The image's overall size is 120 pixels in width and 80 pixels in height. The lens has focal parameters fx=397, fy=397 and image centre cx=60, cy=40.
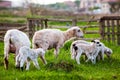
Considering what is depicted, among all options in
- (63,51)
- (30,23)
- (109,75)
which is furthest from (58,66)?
(30,23)

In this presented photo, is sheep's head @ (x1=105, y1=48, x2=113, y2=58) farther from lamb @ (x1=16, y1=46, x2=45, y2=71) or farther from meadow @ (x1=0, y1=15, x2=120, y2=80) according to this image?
lamb @ (x1=16, y1=46, x2=45, y2=71)

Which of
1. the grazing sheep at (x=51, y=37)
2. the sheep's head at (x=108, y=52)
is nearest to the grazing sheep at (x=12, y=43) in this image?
the grazing sheep at (x=51, y=37)

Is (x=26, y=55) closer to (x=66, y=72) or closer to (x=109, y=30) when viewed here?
(x=66, y=72)

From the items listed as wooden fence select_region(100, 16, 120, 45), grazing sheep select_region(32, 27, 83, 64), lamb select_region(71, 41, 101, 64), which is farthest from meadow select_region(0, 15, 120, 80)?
wooden fence select_region(100, 16, 120, 45)

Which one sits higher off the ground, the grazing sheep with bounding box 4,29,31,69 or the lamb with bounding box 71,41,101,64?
the grazing sheep with bounding box 4,29,31,69

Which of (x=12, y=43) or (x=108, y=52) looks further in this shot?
(x=108, y=52)

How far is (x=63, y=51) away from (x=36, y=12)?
48881 mm

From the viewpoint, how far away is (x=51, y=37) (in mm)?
14523

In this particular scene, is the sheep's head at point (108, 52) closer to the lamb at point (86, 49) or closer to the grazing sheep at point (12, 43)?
the lamb at point (86, 49)

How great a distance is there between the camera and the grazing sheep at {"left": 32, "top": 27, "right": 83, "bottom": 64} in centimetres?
1408

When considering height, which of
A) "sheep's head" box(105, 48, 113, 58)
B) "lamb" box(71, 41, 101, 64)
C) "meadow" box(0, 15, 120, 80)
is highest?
"lamb" box(71, 41, 101, 64)

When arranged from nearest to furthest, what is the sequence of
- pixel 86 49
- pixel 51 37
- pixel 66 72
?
pixel 66 72, pixel 86 49, pixel 51 37

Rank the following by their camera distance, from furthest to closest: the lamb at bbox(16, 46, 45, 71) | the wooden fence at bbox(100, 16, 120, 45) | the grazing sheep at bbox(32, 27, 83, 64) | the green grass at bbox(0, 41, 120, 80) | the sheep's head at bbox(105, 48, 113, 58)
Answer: the wooden fence at bbox(100, 16, 120, 45) → the sheep's head at bbox(105, 48, 113, 58) → the grazing sheep at bbox(32, 27, 83, 64) → the lamb at bbox(16, 46, 45, 71) → the green grass at bbox(0, 41, 120, 80)

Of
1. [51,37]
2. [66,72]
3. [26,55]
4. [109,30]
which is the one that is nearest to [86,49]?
[51,37]
